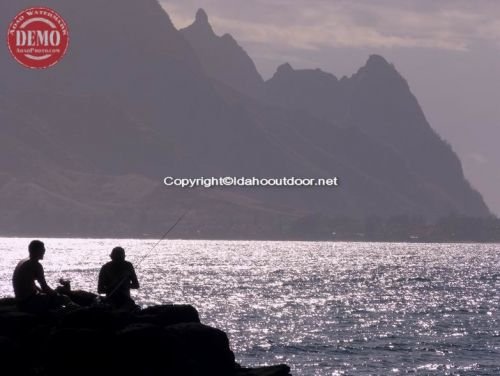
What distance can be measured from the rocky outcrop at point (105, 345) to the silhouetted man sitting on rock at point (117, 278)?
666mm

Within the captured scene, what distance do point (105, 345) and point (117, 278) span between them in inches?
101

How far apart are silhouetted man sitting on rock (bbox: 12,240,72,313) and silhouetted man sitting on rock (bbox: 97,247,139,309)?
3.30ft

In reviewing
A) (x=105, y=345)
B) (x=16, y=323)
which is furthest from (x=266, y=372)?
(x=16, y=323)

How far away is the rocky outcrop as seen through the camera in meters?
19.4

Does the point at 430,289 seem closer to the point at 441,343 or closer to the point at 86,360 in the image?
the point at 441,343

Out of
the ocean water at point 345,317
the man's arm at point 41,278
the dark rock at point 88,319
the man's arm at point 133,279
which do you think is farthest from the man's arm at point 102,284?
the ocean water at point 345,317

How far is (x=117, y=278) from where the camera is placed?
21.8m

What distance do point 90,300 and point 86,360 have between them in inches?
114

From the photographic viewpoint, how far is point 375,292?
348ft

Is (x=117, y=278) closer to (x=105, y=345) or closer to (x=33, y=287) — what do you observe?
(x=33, y=287)

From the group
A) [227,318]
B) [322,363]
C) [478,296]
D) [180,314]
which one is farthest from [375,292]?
[180,314]

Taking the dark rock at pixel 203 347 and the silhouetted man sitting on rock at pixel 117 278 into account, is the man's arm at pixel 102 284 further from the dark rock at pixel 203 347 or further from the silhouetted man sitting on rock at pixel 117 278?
the dark rock at pixel 203 347

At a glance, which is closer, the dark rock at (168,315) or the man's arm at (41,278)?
the man's arm at (41,278)

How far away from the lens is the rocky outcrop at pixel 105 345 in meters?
19.4
